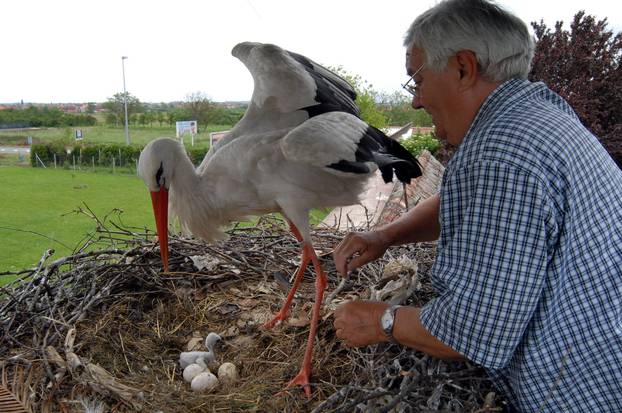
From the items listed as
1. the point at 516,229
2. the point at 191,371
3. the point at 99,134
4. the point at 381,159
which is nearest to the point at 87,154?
the point at 99,134

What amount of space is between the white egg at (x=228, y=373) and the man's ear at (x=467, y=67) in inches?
38.0

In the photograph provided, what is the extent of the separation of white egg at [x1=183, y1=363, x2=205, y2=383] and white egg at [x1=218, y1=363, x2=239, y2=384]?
0.05m

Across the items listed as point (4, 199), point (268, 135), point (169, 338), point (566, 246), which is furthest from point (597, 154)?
point (4, 199)

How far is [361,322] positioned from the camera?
93 cm

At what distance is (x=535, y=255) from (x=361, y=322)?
0.36m

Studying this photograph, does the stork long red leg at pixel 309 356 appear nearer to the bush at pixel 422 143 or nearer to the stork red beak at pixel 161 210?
the stork red beak at pixel 161 210

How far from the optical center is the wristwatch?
2.85 feet

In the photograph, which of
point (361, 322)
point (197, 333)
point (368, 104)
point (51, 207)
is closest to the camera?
point (361, 322)

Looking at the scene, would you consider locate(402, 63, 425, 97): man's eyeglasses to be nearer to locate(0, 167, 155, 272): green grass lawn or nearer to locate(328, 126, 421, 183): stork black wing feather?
locate(328, 126, 421, 183): stork black wing feather

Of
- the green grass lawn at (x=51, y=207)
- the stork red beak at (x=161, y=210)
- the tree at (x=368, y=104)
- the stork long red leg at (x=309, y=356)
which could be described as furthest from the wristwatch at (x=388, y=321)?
the tree at (x=368, y=104)

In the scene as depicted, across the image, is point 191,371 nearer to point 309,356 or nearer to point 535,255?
point 309,356

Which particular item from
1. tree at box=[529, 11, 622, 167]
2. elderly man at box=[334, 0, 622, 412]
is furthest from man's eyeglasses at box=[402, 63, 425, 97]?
tree at box=[529, 11, 622, 167]

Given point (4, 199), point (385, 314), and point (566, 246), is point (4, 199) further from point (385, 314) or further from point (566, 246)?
point (566, 246)

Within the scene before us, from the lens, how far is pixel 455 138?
0.88 metres
